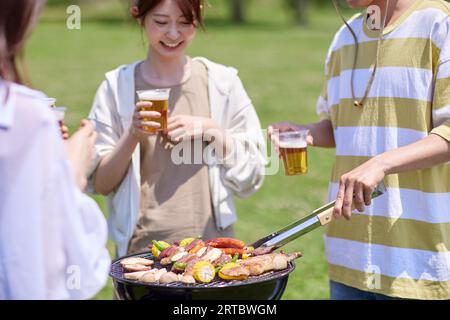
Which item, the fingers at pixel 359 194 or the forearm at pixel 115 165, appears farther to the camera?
the forearm at pixel 115 165

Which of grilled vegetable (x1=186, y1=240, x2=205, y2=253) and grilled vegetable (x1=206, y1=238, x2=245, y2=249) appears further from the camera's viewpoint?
grilled vegetable (x1=206, y1=238, x2=245, y2=249)

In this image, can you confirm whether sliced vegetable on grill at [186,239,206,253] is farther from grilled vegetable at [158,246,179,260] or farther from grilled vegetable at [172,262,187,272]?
grilled vegetable at [172,262,187,272]

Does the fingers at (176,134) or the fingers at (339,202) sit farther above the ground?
the fingers at (176,134)

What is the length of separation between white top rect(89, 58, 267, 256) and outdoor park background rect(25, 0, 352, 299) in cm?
27

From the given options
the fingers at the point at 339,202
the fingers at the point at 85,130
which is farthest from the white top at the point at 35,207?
the fingers at the point at 339,202

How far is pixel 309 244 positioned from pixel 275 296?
432cm

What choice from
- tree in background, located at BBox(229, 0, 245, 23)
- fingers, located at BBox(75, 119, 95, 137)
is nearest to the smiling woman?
fingers, located at BBox(75, 119, 95, 137)

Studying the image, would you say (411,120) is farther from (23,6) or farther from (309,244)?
(309,244)

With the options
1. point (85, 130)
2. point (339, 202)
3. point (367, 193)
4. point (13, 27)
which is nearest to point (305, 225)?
point (339, 202)

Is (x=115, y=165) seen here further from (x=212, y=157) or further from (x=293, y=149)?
(x=293, y=149)

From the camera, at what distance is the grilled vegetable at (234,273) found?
2.93m

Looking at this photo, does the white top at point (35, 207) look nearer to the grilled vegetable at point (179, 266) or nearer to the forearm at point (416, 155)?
the grilled vegetable at point (179, 266)

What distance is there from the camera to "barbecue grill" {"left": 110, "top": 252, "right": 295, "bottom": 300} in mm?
2838

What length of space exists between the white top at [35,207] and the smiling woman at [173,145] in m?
1.53
